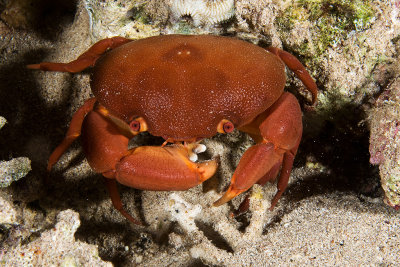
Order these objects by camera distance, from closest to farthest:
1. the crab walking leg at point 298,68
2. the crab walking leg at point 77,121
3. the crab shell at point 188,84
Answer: the crab shell at point 188,84
the crab walking leg at point 298,68
the crab walking leg at point 77,121

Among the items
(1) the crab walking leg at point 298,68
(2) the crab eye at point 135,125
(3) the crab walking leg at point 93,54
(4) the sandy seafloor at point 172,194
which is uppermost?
(1) the crab walking leg at point 298,68

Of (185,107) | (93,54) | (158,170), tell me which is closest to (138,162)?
(158,170)

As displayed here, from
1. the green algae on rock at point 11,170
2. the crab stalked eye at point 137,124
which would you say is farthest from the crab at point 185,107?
the green algae on rock at point 11,170

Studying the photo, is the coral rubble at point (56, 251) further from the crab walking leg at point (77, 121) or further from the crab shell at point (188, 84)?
the crab walking leg at point (77, 121)

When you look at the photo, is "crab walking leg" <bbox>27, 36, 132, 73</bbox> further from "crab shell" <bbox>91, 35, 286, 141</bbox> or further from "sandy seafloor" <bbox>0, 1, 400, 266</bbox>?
"sandy seafloor" <bbox>0, 1, 400, 266</bbox>

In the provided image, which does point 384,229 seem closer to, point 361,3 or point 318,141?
point 318,141

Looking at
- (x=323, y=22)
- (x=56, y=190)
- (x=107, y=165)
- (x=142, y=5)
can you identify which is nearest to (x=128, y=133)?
(x=107, y=165)

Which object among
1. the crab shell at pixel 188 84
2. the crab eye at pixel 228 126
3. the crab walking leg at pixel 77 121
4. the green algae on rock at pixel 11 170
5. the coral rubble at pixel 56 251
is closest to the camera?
the coral rubble at pixel 56 251
